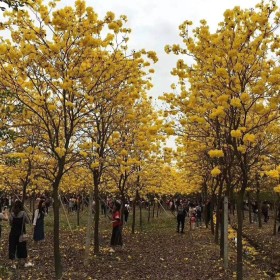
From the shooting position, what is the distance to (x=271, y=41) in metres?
8.29

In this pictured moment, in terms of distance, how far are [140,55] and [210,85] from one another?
1.88 m

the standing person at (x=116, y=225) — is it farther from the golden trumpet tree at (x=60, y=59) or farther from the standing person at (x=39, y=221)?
the golden trumpet tree at (x=60, y=59)

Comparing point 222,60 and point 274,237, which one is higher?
point 222,60

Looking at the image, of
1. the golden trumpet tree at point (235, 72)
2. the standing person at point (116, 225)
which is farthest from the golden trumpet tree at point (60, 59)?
the standing person at point (116, 225)

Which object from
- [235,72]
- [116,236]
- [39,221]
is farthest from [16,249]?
[235,72]

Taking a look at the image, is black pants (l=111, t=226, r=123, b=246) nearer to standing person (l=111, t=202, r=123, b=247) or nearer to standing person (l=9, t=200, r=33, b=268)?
standing person (l=111, t=202, r=123, b=247)

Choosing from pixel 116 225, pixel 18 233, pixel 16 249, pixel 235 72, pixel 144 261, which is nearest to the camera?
pixel 235 72

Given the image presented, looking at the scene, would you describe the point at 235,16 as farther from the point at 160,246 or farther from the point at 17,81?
the point at 160,246

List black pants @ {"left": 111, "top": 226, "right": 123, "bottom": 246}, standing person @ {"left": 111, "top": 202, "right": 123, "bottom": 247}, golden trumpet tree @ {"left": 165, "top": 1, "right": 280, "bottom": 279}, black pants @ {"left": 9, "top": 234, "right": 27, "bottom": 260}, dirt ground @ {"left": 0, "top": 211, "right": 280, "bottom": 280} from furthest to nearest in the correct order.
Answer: black pants @ {"left": 111, "top": 226, "right": 123, "bottom": 246} → standing person @ {"left": 111, "top": 202, "right": 123, "bottom": 247} → black pants @ {"left": 9, "top": 234, "right": 27, "bottom": 260} → dirt ground @ {"left": 0, "top": 211, "right": 280, "bottom": 280} → golden trumpet tree @ {"left": 165, "top": 1, "right": 280, "bottom": 279}

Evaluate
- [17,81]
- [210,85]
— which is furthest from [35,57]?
[210,85]

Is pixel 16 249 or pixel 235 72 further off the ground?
pixel 235 72

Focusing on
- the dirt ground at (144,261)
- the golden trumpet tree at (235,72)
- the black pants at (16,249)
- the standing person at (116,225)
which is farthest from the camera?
the standing person at (116,225)

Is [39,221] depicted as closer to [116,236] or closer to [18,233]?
[116,236]

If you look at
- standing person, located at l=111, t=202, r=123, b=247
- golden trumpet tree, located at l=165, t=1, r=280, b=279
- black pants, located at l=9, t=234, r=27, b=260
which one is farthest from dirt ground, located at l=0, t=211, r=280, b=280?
golden trumpet tree, located at l=165, t=1, r=280, b=279
